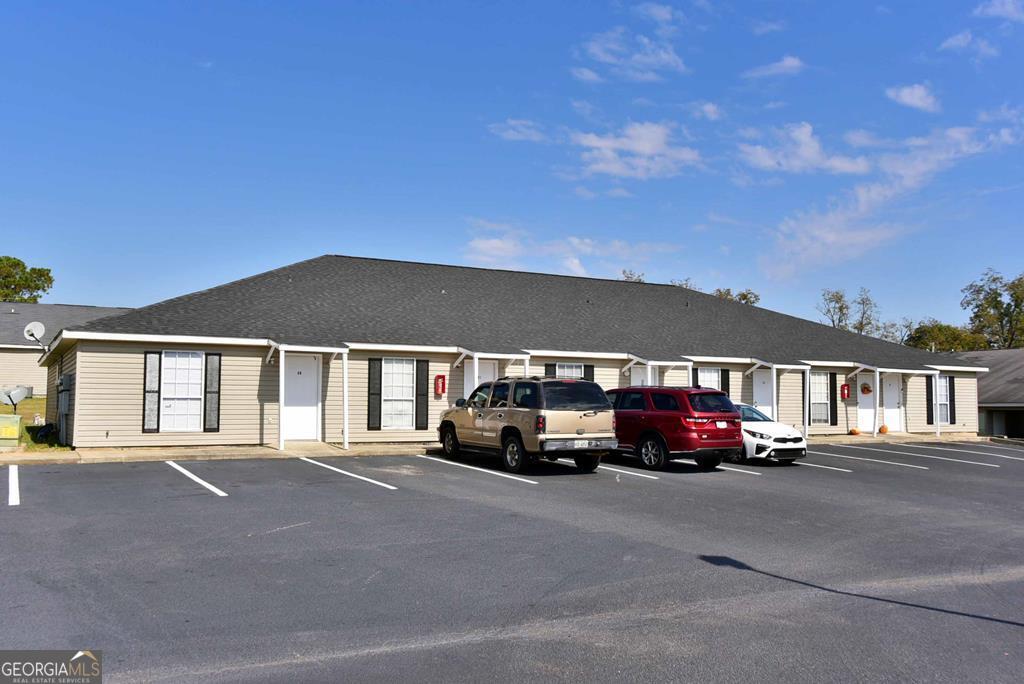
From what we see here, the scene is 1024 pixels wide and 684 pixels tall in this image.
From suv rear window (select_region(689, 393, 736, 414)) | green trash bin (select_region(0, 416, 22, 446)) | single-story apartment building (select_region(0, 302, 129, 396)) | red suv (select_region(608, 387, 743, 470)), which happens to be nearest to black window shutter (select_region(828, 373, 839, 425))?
red suv (select_region(608, 387, 743, 470))

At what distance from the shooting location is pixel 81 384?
18219 millimetres

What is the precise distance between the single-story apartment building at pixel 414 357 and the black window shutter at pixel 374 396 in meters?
0.04

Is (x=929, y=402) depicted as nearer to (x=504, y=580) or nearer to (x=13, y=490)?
(x=504, y=580)

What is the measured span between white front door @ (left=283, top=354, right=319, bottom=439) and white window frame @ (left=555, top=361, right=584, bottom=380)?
750cm

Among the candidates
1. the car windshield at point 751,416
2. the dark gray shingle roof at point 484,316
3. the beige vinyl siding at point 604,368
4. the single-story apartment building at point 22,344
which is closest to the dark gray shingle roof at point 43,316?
the single-story apartment building at point 22,344

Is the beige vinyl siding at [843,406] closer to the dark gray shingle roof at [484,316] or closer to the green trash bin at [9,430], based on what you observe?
the dark gray shingle roof at [484,316]

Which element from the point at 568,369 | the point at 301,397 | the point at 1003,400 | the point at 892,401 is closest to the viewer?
the point at 301,397

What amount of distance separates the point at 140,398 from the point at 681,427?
12.5m

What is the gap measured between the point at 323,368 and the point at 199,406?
3273mm

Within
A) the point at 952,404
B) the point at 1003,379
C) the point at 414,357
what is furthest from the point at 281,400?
the point at 1003,379

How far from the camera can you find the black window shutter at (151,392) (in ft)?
61.9

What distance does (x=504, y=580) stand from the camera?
7500mm

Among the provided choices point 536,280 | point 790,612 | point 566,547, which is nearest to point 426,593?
point 566,547

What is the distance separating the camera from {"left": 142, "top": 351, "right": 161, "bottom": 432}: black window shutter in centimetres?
1888
